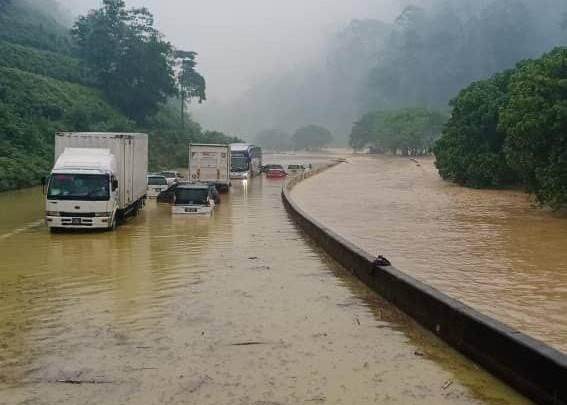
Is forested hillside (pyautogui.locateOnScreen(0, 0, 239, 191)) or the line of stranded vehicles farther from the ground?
forested hillside (pyautogui.locateOnScreen(0, 0, 239, 191))

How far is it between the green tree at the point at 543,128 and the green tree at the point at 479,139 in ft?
49.7

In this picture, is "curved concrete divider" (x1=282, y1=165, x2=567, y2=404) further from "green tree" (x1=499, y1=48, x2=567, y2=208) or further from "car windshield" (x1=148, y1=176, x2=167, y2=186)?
"car windshield" (x1=148, y1=176, x2=167, y2=186)

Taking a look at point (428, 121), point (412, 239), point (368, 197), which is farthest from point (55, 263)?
point (428, 121)

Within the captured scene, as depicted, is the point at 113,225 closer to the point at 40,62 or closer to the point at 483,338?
the point at 483,338

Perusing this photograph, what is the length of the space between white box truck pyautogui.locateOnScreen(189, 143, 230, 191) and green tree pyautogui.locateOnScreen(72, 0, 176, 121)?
175 ft

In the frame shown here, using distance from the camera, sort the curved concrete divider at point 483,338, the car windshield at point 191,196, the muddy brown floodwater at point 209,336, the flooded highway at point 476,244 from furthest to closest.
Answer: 1. the car windshield at point 191,196
2. the flooded highway at point 476,244
3. the muddy brown floodwater at point 209,336
4. the curved concrete divider at point 483,338

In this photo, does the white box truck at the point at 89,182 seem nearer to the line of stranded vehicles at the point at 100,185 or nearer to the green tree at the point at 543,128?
the line of stranded vehicles at the point at 100,185

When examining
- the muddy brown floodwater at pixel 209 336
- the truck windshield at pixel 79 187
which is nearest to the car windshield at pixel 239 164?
the truck windshield at pixel 79 187

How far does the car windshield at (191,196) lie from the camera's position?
27.2 metres

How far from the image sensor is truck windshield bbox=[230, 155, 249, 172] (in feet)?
187

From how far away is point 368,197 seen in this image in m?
40.2

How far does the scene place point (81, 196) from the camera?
20719mm

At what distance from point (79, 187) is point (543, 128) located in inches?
716

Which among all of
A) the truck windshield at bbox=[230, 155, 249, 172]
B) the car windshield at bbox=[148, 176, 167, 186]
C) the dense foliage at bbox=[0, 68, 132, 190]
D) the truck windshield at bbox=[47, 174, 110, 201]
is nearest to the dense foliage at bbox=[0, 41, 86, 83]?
the dense foliage at bbox=[0, 68, 132, 190]
